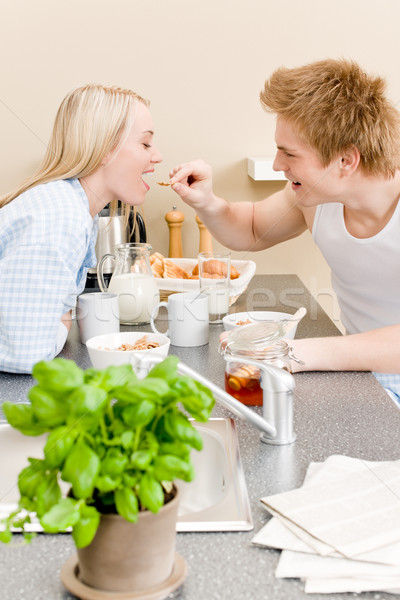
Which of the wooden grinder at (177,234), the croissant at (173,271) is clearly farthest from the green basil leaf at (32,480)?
the wooden grinder at (177,234)

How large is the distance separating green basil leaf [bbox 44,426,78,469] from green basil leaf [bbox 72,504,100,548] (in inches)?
1.7

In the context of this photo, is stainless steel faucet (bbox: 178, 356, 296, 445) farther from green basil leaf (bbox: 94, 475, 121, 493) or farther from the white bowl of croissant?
the white bowl of croissant

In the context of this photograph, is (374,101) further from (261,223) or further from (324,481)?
(324,481)

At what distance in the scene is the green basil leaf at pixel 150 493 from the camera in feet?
1.63

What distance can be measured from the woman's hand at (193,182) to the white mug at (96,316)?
45 cm

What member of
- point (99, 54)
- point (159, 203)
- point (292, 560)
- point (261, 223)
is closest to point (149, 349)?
point (292, 560)

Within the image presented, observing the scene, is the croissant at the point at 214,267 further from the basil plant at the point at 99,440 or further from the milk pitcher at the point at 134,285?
the basil plant at the point at 99,440

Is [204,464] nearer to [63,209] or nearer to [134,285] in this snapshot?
[63,209]

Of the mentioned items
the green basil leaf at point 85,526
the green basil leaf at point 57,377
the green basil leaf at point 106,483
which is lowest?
the green basil leaf at point 85,526

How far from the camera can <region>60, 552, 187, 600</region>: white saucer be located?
569mm

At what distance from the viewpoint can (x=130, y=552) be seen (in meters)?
0.56

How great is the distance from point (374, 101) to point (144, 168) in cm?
61

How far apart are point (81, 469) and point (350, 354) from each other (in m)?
0.85

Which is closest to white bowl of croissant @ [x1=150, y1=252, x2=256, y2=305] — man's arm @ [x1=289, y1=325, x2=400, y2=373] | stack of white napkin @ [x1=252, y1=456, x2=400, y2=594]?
man's arm @ [x1=289, y1=325, x2=400, y2=373]
